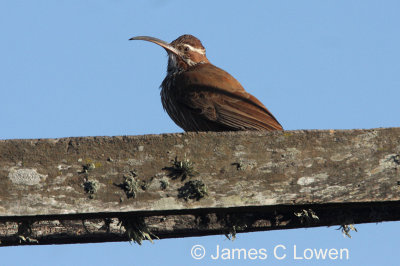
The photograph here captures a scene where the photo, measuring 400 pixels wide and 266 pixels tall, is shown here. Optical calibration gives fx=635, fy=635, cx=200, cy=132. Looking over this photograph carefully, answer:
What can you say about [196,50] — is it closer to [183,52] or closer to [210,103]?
[183,52]

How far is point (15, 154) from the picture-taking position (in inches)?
95.0

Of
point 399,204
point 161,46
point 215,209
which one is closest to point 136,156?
point 215,209

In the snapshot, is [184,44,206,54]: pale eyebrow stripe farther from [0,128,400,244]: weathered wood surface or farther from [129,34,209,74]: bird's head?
[0,128,400,244]: weathered wood surface

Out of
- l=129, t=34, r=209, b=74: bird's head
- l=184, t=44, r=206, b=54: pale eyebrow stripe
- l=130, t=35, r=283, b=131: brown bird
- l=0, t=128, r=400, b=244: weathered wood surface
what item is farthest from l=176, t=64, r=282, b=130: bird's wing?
l=0, t=128, r=400, b=244: weathered wood surface

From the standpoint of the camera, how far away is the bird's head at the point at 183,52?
6.41 meters

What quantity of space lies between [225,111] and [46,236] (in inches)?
99.8

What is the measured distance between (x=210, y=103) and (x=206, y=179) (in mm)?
2709

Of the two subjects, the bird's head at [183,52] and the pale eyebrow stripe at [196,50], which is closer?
the bird's head at [183,52]

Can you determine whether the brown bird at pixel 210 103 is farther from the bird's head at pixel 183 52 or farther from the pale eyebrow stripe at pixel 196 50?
the pale eyebrow stripe at pixel 196 50

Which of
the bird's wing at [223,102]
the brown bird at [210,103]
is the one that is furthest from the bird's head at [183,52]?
the bird's wing at [223,102]

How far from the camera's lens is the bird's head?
6414mm

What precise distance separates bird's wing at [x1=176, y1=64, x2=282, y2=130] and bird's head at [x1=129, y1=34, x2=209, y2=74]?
0.74 metres

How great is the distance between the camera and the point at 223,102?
5.05m

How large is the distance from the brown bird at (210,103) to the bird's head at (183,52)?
245 millimetres
